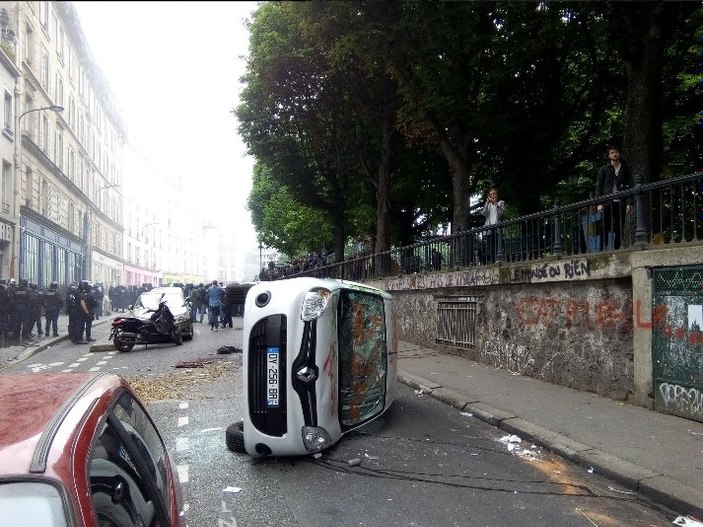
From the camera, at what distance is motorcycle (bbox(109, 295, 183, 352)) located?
15.2 meters

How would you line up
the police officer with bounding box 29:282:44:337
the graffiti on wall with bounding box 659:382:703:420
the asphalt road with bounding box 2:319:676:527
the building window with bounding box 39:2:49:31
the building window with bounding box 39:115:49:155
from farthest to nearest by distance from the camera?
the building window with bounding box 39:115:49:155 → the building window with bounding box 39:2:49:31 → the police officer with bounding box 29:282:44:337 → the graffiti on wall with bounding box 659:382:703:420 → the asphalt road with bounding box 2:319:676:527

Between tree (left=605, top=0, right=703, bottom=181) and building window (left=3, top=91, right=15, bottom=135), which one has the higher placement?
building window (left=3, top=91, right=15, bottom=135)

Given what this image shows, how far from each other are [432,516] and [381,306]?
3035 millimetres

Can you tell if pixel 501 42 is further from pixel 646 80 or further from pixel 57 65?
pixel 57 65

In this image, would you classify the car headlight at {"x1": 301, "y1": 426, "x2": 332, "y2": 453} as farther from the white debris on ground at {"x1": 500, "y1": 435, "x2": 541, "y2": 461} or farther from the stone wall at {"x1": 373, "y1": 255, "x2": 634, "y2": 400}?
the stone wall at {"x1": 373, "y1": 255, "x2": 634, "y2": 400}

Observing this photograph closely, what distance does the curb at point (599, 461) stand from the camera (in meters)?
4.63

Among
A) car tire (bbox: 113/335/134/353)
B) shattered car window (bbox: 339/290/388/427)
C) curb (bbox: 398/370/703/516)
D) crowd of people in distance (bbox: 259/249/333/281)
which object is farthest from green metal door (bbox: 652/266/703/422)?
crowd of people in distance (bbox: 259/249/333/281)

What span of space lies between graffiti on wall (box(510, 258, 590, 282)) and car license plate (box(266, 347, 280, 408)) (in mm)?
5249

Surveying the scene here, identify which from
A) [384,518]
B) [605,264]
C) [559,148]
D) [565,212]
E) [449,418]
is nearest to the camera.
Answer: [384,518]

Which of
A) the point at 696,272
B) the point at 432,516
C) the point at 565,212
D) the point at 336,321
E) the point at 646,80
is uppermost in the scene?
the point at 646,80

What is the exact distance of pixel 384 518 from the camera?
4371 millimetres

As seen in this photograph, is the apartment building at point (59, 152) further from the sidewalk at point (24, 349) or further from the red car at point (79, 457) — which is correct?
the red car at point (79, 457)

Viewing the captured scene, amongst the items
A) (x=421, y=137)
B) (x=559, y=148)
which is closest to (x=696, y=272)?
(x=421, y=137)

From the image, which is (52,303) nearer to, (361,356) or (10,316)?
(10,316)
